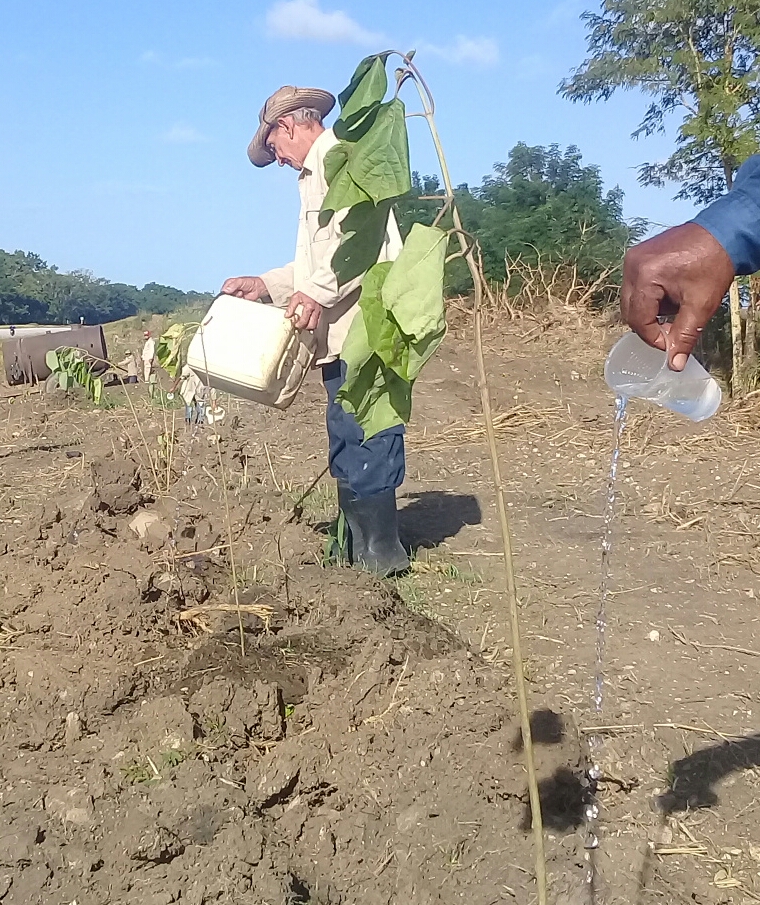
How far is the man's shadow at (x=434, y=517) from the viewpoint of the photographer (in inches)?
159

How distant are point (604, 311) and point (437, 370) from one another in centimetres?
196

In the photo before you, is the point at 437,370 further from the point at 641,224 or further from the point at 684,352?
the point at 684,352

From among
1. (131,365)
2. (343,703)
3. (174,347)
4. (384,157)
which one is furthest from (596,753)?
(131,365)

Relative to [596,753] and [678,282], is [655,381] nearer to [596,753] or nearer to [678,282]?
[678,282]

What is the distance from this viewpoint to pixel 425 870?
76.7 inches

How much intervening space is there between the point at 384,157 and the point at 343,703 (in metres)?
1.70

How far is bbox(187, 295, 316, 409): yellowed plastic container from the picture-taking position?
110 inches

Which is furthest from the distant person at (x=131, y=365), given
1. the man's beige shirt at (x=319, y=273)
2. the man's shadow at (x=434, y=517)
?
the man's beige shirt at (x=319, y=273)

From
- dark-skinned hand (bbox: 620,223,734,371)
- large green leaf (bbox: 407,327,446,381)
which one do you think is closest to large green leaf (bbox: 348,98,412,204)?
large green leaf (bbox: 407,327,446,381)

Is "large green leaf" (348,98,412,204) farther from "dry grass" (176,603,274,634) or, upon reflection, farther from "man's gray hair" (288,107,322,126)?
"man's gray hair" (288,107,322,126)

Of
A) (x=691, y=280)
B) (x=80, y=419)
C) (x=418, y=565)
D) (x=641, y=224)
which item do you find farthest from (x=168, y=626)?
(x=641, y=224)

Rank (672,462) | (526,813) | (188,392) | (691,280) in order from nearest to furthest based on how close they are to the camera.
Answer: (691,280), (526,813), (188,392), (672,462)

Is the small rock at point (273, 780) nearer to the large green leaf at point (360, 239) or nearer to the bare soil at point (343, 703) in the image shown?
the bare soil at point (343, 703)

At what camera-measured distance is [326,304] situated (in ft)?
9.45
